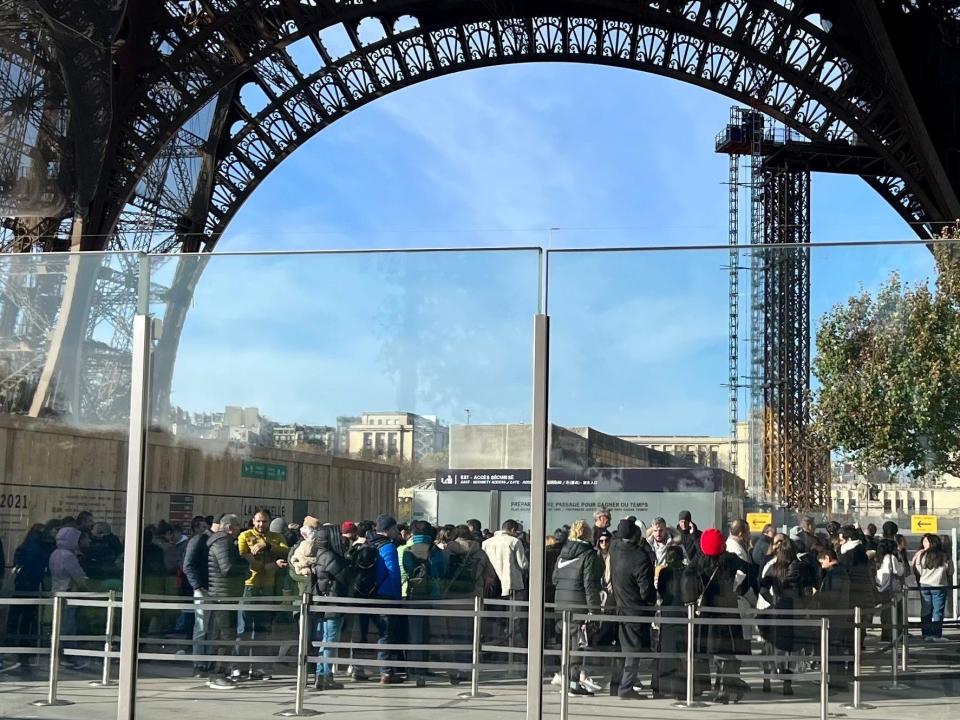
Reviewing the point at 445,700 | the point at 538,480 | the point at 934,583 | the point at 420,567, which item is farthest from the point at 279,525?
the point at 934,583

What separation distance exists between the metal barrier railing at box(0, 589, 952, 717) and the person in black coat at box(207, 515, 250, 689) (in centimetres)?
4

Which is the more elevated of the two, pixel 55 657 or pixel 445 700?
pixel 55 657

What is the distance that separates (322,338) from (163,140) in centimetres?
2996

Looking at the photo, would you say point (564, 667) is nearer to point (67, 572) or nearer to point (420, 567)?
point (420, 567)

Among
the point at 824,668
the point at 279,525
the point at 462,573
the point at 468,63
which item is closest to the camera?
the point at 824,668

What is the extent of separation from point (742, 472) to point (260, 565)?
3144 mm

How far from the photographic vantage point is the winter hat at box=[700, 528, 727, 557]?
6809 mm

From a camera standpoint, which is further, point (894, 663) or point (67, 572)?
point (67, 572)

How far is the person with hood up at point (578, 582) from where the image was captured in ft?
22.4

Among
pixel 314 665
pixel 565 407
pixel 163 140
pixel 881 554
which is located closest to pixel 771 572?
pixel 881 554

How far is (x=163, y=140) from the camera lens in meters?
35.2

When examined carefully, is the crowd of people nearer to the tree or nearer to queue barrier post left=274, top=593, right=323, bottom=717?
queue barrier post left=274, top=593, right=323, bottom=717

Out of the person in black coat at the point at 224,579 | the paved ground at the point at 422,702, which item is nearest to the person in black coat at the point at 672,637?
the paved ground at the point at 422,702

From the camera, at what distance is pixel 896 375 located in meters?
7.06
